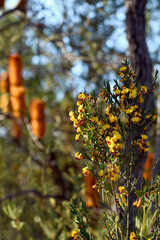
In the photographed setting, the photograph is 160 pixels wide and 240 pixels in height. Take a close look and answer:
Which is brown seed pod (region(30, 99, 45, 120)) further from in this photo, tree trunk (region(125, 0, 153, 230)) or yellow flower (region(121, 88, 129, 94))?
yellow flower (region(121, 88, 129, 94))

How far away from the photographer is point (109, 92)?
1.35m

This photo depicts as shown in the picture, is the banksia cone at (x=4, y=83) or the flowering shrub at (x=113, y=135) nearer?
the flowering shrub at (x=113, y=135)

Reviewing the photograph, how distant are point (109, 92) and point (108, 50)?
123 inches

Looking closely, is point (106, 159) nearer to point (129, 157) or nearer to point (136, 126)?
point (129, 157)

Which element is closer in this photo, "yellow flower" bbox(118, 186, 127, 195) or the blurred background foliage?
"yellow flower" bbox(118, 186, 127, 195)

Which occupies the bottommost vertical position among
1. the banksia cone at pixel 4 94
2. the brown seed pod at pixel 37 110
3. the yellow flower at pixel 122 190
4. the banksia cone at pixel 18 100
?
the yellow flower at pixel 122 190

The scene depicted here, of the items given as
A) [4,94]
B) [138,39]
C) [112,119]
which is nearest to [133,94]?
[112,119]

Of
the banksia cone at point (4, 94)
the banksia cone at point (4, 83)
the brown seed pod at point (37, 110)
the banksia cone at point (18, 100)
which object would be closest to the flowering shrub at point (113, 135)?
the brown seed pod at point (37, 110)

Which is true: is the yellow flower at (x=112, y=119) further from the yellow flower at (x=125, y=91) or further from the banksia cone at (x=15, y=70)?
the banksia cone at (x=15, y=70)

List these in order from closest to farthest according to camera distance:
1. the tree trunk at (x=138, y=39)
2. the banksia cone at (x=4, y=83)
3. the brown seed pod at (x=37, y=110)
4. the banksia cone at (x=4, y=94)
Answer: the tree trunk at (x=138, y=39), the brown seed pod at (x=37, y=110), the banksia cone at (x=4, y=94), the banksia cone at (x=4, y=83)

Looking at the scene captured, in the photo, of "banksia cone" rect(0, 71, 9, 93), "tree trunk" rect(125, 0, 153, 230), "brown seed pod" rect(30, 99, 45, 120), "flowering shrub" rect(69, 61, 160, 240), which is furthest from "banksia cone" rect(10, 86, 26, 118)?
"flowering shrub" rect(69, 61, 160, 240)

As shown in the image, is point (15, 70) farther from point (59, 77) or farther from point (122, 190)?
point (122, 190)

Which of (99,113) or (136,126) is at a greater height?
(99,113)

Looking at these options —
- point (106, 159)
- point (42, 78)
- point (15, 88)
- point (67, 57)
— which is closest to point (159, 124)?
point (67, 57)
